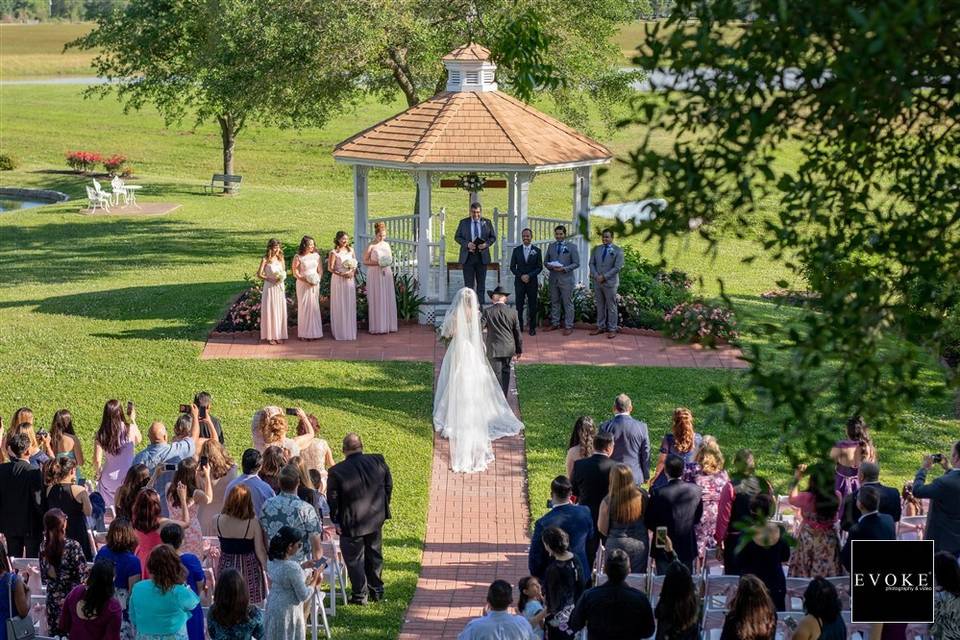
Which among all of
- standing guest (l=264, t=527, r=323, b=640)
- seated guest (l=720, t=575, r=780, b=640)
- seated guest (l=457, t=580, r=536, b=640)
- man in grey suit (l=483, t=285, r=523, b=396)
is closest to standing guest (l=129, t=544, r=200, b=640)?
standing guest (l=264, t=527, r=323, b=640)

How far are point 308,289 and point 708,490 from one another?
407 inches

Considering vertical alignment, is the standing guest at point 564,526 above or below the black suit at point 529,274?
below

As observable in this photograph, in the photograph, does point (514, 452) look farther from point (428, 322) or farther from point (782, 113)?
point (782, 113)

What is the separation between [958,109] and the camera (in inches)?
253

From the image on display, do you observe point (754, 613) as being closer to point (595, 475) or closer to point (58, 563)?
point (595, 475)

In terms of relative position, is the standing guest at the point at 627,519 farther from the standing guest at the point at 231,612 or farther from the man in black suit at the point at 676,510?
the standing guest at the point at 231,612

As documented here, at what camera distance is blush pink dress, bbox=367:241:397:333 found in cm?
2033

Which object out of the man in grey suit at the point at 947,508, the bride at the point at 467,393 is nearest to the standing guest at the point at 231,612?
the man in grey suit at the point at 947,508

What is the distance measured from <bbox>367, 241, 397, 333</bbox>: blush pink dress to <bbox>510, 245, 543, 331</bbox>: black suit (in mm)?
1901

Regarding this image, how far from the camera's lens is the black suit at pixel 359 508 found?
431 inches

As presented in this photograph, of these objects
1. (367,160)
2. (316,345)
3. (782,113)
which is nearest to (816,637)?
(782,113)

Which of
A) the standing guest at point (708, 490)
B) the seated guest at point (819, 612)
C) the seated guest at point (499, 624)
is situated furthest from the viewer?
the standing guest at point (708, 490)

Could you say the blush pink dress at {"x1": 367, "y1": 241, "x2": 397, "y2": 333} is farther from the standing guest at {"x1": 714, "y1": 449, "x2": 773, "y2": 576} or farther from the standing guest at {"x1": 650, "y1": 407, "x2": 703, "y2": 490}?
the standing guest at {"x1": 714, "y1": 449, "x2": 773, "y2": 576}

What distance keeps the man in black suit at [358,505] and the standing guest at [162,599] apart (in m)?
2.44
